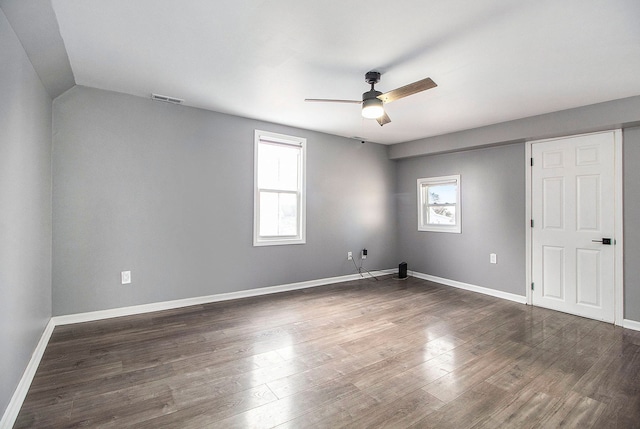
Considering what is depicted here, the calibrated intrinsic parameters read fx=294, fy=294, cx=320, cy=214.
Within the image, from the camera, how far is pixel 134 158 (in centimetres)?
344

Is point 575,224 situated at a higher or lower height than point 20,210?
lower

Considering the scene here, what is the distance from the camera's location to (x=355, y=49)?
93.6 inches

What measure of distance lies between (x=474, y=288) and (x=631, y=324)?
5.80ft

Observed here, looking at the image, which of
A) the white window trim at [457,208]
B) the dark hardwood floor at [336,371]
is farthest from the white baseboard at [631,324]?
the white window trim at [457,208]

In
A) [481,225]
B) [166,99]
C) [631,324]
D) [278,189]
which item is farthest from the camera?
[481,225]

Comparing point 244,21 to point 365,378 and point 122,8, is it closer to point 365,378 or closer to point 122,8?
point 122,8

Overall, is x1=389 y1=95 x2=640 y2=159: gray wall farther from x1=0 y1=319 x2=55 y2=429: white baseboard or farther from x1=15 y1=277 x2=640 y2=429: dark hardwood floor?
x1=0 y1=319 x2=55 y2=429: white baseboard

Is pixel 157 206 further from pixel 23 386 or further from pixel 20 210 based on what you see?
pixel 23 386

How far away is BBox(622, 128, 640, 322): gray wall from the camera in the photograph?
3295 millimetres

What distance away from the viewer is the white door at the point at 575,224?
11.5 ft

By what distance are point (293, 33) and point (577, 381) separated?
337 centimetres

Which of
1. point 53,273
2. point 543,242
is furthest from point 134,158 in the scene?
point 543,242

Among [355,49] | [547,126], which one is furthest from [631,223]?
[355,49]

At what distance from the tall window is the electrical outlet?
5.09 ft
